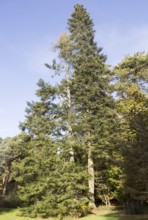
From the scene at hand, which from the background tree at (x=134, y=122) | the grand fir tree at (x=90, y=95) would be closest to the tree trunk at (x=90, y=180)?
the grand fir tree at (x=90, y=95)

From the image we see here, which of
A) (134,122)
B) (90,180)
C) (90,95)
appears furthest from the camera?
(90,95)

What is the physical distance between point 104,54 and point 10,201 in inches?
820

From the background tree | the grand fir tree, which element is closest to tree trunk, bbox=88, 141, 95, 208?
the grand fir tree

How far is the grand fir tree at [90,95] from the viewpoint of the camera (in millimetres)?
21750

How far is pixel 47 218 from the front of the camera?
62.0ft

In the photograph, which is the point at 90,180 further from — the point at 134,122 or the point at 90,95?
the point at 134,122

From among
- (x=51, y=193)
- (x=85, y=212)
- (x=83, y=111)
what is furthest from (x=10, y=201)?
(x=83, y=111)

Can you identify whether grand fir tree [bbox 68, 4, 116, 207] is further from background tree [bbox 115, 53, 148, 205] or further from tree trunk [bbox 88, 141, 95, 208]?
background tree [bbox 115, 53, 148, 205]

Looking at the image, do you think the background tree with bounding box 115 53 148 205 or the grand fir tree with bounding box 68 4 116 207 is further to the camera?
the grand fir tree with bounding box 68 4 116 207

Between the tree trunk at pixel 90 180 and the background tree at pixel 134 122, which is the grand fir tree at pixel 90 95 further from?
the background tree at pixel 134 122

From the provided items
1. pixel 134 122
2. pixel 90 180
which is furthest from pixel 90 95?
pixel 134 122

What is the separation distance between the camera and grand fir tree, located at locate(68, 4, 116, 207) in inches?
856

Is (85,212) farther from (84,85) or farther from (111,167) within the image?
(84,85)

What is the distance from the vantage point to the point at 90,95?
23.1m
